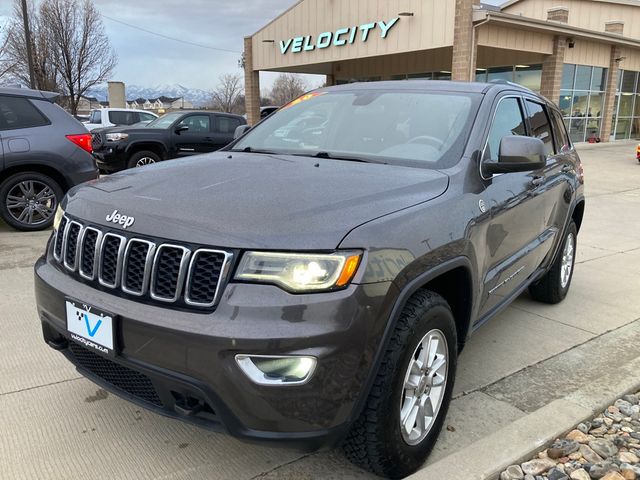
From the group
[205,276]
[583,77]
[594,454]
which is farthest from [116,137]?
[583,77]

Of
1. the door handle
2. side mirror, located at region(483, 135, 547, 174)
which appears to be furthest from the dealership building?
side mirror, located at region(483, 135, 547, 174)

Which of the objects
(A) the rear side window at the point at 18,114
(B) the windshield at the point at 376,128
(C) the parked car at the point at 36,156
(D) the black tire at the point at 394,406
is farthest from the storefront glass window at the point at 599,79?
(D) the black tire at the point at 394,406

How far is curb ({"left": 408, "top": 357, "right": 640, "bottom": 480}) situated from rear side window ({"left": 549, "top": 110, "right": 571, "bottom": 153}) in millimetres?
2084

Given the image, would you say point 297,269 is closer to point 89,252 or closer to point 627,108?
point 89,252

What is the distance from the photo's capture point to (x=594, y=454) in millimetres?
2646

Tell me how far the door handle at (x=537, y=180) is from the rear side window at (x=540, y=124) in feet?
0.87

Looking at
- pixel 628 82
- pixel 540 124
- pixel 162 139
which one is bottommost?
pixel 162 139

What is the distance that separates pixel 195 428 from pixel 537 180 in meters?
2.66

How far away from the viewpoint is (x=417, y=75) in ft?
81.3

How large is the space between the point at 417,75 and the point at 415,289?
950 inches

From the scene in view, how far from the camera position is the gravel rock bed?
2488 mm

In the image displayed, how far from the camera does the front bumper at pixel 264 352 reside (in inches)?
73.9

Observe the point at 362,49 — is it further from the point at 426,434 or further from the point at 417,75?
the point at 426,434

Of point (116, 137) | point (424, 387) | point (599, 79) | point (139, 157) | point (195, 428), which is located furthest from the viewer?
point (599, 79)
